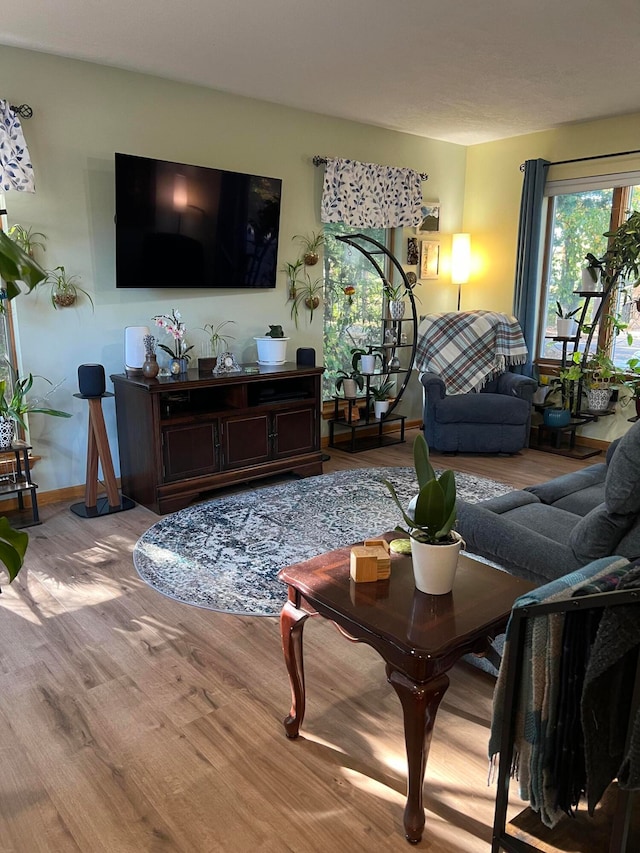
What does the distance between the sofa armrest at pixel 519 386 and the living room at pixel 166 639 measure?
0.52 m

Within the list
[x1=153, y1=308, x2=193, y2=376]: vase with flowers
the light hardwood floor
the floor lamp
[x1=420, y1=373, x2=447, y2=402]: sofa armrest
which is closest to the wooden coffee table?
the light hardwood floor

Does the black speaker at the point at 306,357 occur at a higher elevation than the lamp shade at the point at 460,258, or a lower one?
lower

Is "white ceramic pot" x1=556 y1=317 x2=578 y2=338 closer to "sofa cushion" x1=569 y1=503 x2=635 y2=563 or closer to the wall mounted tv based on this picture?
the wall mounted tv

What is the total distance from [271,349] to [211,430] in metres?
0.79

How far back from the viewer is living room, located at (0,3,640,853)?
1.72m

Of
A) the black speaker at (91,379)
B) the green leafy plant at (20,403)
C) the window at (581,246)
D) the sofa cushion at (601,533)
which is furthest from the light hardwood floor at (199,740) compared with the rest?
the window at (581,246)

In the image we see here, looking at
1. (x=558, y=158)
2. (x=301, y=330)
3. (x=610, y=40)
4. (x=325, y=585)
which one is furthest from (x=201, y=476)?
(x=558, y=158)

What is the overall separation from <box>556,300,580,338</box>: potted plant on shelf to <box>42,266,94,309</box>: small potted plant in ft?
12.3

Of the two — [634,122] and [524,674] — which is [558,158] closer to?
[634,122]

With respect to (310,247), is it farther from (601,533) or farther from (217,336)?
(601,533)

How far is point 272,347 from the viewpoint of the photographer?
4555 mm

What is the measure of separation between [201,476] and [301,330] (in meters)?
1.63

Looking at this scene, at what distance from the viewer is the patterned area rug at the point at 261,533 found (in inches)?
116

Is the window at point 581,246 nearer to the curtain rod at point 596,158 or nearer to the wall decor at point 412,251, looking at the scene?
the curtain rod at point 596,158
